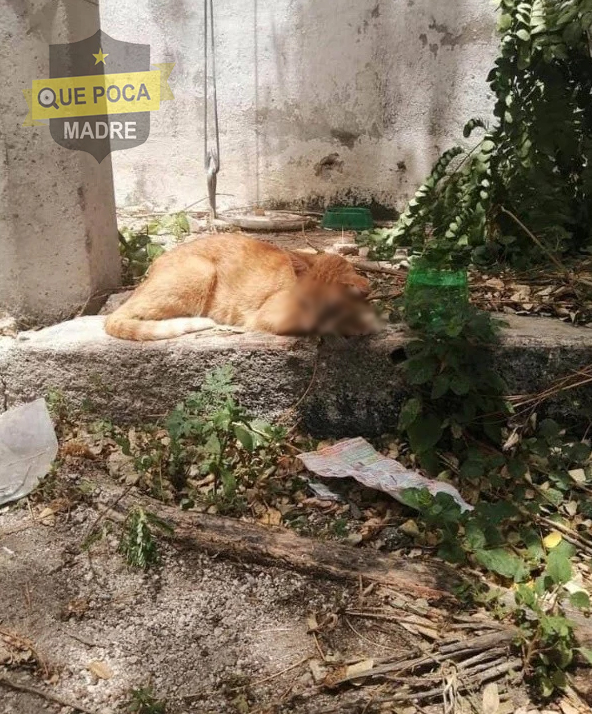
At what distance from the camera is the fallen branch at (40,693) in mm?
2281

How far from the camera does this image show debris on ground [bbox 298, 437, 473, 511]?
3.14m

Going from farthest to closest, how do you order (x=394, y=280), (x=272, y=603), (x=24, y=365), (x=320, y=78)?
(x=320, y=78)
(x=394, y=280)
(x=24, y=365)
(x=272, y=603)

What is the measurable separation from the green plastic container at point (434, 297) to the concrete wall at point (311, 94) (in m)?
2.63

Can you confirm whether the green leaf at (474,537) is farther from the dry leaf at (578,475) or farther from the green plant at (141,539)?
the green plant at (141,539)

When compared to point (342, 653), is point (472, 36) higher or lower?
higher

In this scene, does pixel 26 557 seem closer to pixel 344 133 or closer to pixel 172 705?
pixel 172 705

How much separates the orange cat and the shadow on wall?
7.29 feet

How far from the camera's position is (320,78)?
597cm

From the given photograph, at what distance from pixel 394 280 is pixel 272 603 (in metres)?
2.54

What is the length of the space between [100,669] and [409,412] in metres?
1.81

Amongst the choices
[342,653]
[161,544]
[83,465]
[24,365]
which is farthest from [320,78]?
[342,653]

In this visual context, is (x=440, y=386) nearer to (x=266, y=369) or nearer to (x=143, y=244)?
(x=266, y=369)

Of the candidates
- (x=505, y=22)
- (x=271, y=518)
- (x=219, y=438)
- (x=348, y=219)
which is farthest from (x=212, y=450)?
(x=505, y=22)

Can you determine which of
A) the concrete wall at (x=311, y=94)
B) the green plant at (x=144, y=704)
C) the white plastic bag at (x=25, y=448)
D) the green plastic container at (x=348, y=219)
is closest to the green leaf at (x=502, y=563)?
the green plant at (x=144, y=704)
